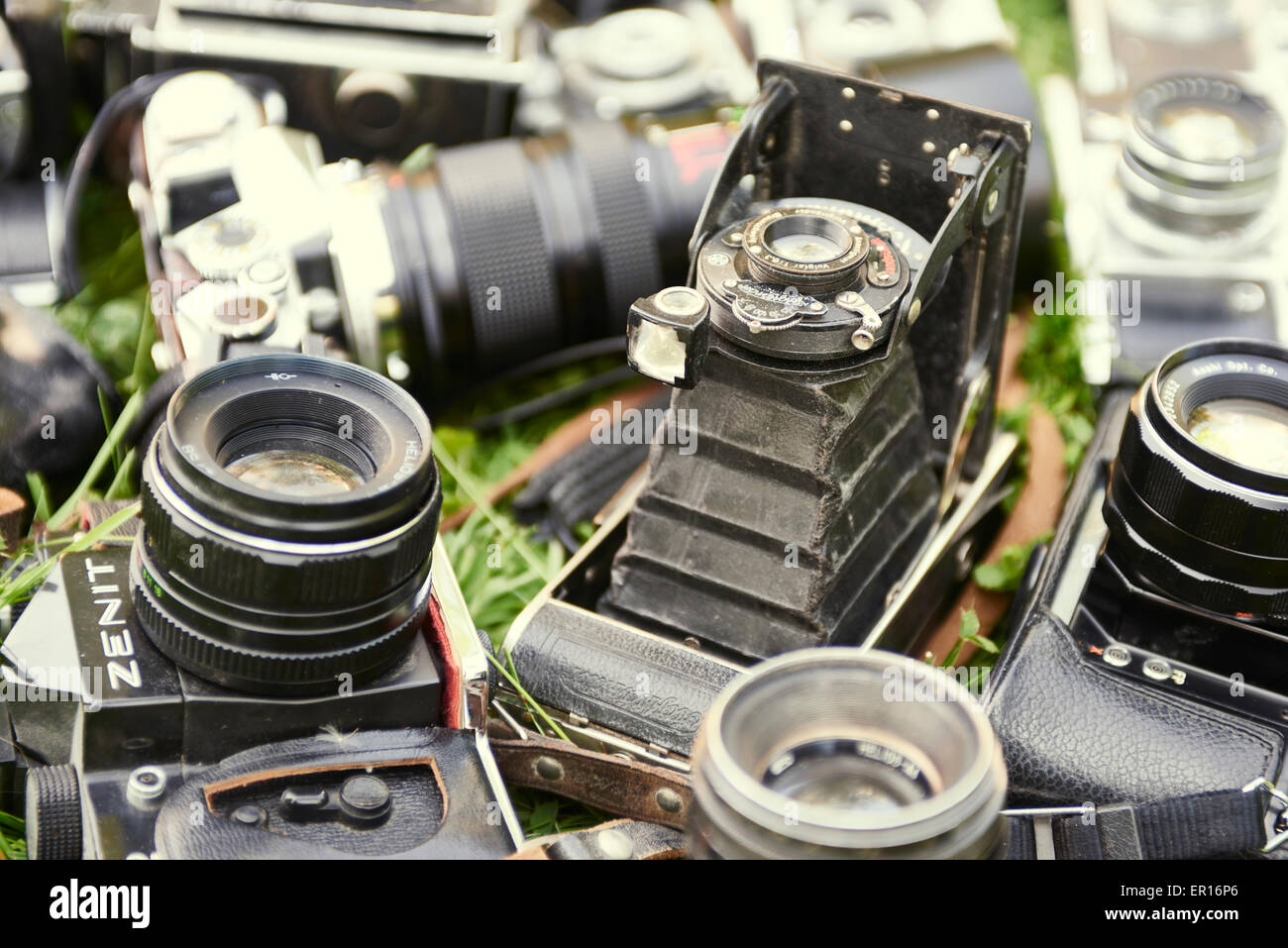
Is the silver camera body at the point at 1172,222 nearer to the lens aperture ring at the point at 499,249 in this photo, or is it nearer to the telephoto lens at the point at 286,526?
the lens aperture ring at the point at 499,249

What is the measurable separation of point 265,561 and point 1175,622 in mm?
1623

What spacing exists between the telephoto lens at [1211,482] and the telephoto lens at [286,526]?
1.24m

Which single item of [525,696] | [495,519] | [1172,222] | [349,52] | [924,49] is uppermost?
[924,49]

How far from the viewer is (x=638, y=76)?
4512mm

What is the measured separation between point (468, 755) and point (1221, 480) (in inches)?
51.9

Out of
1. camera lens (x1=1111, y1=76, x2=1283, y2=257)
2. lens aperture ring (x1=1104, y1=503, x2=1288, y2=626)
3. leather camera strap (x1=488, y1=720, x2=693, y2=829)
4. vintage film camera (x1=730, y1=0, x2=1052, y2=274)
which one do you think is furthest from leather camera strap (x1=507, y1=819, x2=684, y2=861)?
camera lens (x1=1111, y1=76, x2=1283, y2=257)

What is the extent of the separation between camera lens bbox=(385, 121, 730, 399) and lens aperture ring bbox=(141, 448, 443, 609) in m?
1.35

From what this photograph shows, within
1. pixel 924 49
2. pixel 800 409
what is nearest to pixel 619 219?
pixel 924 49

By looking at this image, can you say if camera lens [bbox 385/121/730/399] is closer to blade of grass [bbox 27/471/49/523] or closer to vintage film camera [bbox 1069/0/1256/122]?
blade of grass [bbox 27/471/49/523]

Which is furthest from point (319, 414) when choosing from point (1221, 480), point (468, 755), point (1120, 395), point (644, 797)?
point (1120, 395)

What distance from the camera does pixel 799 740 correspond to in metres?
2.32

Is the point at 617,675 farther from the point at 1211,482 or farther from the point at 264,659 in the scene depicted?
the point at 1211,482

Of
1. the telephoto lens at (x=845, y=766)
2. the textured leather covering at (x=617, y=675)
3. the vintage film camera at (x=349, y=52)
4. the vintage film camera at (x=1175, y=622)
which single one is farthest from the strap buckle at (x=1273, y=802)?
the vintage film camera at (x=349, y=52)

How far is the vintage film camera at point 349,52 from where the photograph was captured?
4.23 m
